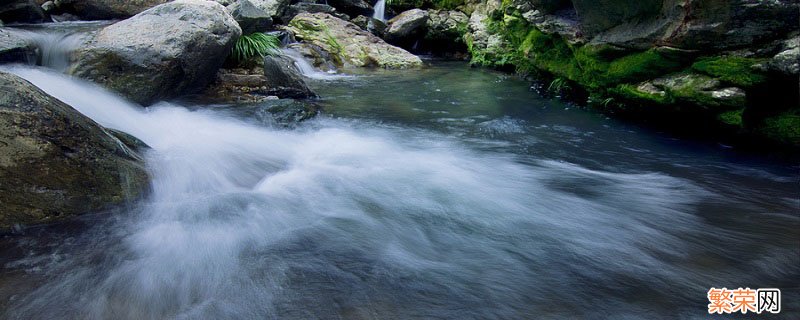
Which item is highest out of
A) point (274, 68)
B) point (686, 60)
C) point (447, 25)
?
point (447, 25)

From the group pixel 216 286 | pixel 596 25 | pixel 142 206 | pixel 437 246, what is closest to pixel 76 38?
pixel 142 206

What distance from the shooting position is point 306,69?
12094mm

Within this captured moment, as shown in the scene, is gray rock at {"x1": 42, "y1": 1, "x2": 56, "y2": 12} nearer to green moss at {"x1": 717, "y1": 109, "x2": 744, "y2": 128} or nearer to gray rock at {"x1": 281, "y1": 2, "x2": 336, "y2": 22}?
gray rock at {"x1": 281, "y1": 2, "x2": 336, "y2": 22}

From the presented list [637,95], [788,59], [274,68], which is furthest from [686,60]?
[274,68]

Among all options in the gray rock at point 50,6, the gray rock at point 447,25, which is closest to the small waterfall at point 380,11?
the gray rock at point 447,25

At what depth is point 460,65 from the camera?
14883 mm

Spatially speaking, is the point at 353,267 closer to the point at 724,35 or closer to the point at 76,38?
the point at 724,35

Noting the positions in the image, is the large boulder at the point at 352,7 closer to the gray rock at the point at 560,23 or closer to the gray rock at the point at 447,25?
the gray rock at the point at 447,25

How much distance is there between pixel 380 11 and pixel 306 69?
822 centimetres

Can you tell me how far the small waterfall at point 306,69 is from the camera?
1172 cm

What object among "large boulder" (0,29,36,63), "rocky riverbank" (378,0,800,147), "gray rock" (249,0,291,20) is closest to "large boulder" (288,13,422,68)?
"gray rock" (249,0,291,20)

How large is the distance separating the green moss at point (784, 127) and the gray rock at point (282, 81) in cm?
731

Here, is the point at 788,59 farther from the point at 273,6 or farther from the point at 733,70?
the point at 273,6

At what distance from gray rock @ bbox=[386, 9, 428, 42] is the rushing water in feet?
34.7
